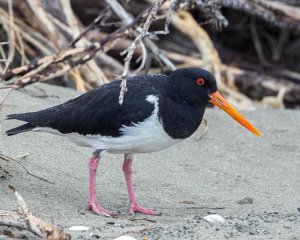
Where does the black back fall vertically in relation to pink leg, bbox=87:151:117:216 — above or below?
above

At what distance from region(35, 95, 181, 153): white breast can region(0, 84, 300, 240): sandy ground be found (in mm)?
416

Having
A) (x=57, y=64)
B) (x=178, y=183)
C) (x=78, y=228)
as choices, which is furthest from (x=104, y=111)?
(x=57, y=64)

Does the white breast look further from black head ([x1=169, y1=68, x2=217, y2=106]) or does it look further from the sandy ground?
the sandy ground

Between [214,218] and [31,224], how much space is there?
124 centimetres

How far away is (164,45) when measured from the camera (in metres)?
8.90

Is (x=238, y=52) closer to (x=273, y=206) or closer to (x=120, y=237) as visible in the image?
(x=273, y=206)

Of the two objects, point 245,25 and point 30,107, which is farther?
point 245,25

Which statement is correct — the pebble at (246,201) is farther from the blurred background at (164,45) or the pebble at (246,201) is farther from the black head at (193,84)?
the blurred background at (164,45)

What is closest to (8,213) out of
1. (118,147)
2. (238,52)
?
(118,147)

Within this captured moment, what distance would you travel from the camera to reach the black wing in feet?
14.1

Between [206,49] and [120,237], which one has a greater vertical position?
[206,49]

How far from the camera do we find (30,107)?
5738mm

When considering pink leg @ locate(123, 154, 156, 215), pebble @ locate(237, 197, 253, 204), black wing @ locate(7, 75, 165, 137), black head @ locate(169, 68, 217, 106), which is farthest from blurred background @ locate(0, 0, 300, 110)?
pebble @ locate(237, 197, 253, 204)

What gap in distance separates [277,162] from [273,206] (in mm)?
1009
